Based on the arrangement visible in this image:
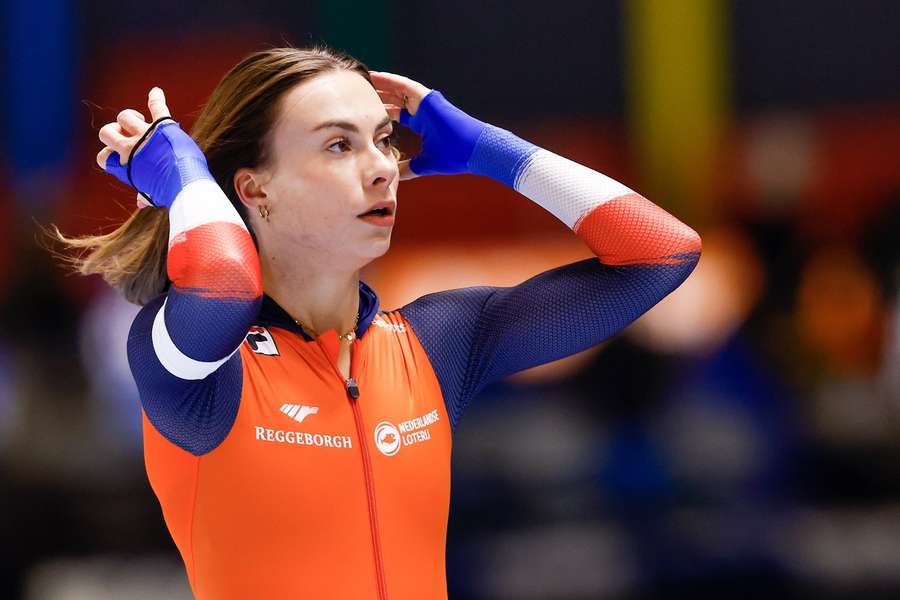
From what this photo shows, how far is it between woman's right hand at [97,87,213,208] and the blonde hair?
131 mm

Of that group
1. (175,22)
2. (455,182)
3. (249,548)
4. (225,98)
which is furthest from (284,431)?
(175,22)

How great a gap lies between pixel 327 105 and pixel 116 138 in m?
0.43

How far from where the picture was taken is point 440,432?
9.54 ft

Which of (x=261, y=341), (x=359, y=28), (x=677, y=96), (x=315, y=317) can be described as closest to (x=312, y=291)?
(x=315, y=317)

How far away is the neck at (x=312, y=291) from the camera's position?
2855 millimetres

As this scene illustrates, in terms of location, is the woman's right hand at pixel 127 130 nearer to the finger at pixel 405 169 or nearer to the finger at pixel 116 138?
the finger at pixel 116 138

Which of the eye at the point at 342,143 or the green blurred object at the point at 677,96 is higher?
the eye at the point at 342,143

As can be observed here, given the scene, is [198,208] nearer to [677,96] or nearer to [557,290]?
[557,290]

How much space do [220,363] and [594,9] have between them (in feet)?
31.2

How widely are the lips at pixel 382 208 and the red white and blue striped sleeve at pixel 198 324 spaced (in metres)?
0.31

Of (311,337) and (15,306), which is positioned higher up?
(311,337)

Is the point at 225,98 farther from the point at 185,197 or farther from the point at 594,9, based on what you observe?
the point at 594,9

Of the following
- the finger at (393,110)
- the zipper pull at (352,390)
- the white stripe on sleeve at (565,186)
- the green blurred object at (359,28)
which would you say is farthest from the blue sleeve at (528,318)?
the green blurred object at (359,28)

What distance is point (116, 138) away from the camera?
2744 millimetres
